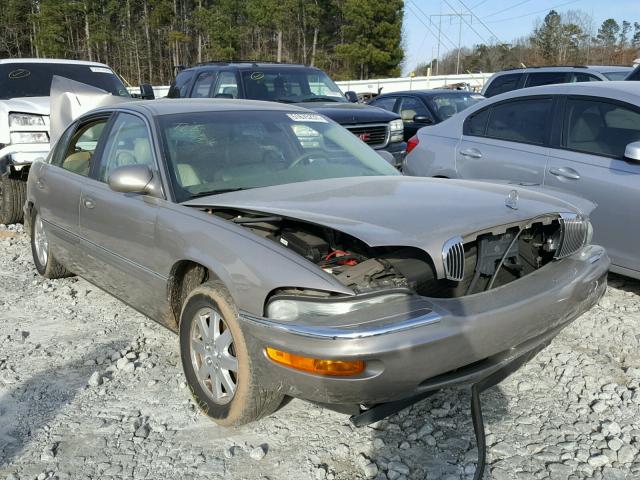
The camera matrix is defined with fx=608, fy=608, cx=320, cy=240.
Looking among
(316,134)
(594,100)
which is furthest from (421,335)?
(594,100)

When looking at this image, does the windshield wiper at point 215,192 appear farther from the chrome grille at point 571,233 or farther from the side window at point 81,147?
the chrome grille at point 571,233

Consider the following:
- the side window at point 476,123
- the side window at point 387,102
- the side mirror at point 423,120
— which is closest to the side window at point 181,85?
the side mirror at point 423,120

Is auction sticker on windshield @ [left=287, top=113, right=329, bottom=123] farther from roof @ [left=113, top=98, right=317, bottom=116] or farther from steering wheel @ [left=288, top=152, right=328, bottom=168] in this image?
steering wheel @ [left=288, top=152, right=328, bottom=168]

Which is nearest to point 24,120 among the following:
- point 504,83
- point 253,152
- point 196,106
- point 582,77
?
point 196,106

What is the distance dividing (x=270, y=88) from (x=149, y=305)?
590 centimetres

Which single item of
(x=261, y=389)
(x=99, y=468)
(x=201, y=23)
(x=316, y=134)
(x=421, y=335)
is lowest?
(x=99, y=468)

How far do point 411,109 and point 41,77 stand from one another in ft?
20.7

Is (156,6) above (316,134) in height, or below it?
above

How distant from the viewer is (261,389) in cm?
274

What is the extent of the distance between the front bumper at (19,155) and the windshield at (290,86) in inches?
116

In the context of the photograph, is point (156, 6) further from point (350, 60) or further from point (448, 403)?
point (448, 403)

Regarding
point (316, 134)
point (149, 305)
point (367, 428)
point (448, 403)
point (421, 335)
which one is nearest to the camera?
point (421, 335)

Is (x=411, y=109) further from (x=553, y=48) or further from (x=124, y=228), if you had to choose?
(x=553, y=48)

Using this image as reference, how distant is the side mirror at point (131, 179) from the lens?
3.33 meters
